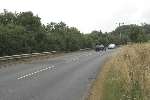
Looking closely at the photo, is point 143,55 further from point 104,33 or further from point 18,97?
point 104,33

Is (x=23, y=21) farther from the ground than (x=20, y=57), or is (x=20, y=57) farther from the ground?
(x=23, y=21)

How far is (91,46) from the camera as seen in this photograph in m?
101

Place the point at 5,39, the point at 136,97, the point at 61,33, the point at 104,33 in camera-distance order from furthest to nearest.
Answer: the point at 104,33 → the point at 61,33 → the point at 5,39 → the point at 136,97

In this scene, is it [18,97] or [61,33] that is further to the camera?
[61,33]

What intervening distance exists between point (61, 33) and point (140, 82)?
6512cm

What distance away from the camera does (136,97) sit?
37.2 ft

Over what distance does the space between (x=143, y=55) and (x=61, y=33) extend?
181 ft

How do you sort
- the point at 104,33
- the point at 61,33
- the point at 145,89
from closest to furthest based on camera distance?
the point at 145,89
the point at 61,33
the point at 104,33

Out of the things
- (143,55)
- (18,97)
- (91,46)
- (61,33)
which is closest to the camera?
(18,97)

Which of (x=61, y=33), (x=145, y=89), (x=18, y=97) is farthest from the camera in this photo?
(x=61, y=33)

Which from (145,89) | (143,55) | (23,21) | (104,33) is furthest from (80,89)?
(104,33)

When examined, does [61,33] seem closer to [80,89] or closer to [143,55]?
[143,55]

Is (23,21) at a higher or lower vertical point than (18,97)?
higher

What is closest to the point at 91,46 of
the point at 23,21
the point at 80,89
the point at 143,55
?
the point at 23,21
